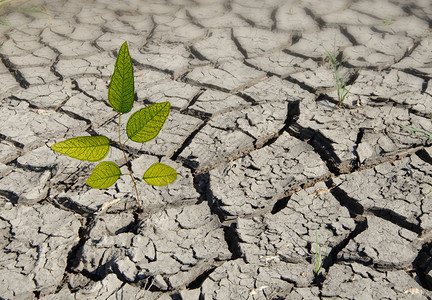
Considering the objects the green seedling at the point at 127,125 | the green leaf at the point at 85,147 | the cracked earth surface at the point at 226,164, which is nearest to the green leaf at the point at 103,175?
the green seedling at the point at 127,125

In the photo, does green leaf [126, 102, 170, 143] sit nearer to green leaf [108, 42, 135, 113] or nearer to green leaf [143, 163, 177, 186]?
green leaf [108, 42, 135, 113]

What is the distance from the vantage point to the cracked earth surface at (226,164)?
5.11ft

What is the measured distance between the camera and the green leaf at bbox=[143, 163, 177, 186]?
5.46 ft

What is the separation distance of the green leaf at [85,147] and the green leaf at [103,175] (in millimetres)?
106

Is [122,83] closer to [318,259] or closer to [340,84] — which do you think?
[318,259]

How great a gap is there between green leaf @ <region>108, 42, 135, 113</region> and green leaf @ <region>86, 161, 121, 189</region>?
0.85 ft

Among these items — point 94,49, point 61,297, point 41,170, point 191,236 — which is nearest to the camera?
point 61,297

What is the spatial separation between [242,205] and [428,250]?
26.4 inches

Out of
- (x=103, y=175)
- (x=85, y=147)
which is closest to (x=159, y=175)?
(x=103, y=175)

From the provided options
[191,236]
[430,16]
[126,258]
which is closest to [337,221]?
[191,236]

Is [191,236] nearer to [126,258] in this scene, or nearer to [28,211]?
[126,258]

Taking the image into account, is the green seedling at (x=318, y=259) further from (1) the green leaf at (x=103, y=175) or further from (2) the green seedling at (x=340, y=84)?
(2) the green seedling at (x=340, y=84)

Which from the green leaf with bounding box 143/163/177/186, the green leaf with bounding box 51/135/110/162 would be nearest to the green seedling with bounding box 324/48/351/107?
the green leaf with bounding box 143/163/177/186

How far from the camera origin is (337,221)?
1753 millimetres
